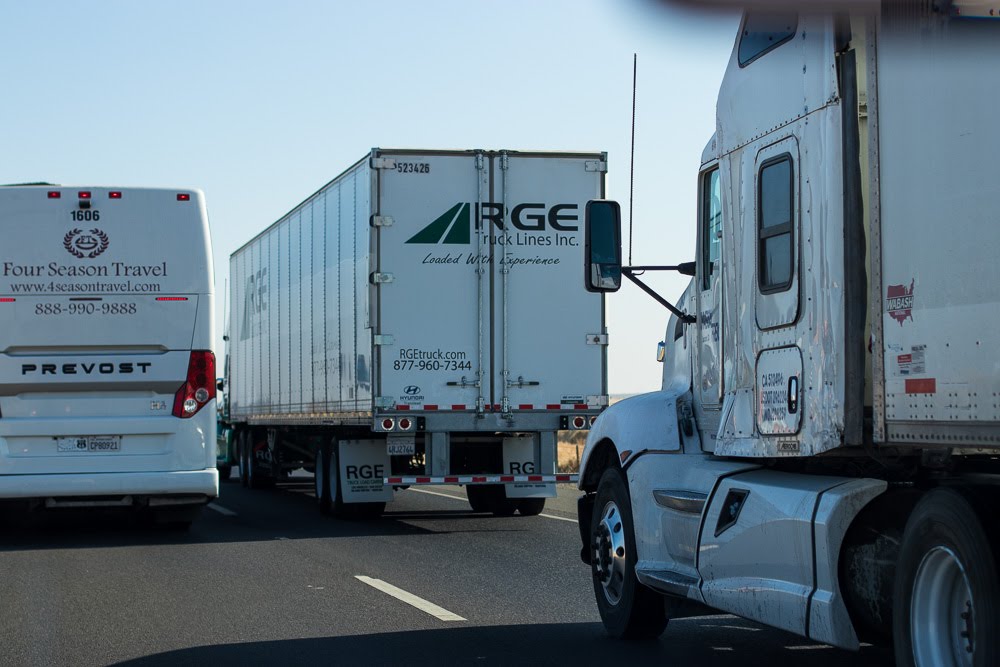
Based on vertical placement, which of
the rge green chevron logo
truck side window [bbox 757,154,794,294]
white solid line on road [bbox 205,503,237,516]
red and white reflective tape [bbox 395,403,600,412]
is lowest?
white solid line on road [bbox 205,503,237,516]

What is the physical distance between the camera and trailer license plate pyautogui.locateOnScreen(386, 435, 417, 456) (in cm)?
1549

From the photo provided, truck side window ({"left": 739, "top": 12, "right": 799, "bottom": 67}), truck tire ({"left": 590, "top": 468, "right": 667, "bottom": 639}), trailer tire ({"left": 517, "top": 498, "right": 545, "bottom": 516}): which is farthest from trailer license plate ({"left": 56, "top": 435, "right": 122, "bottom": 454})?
truck side window ({"left": 739, "top": 12, "right": 799, "bottom": 67})

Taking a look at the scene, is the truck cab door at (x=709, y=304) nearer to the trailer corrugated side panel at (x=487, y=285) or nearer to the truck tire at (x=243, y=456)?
the trailer corrugated side panel at (x=487, y=285)

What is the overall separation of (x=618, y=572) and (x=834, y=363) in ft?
8.61

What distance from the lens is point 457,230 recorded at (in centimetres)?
1573

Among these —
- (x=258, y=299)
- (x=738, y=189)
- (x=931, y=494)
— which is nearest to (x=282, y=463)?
(x=258, y=299)

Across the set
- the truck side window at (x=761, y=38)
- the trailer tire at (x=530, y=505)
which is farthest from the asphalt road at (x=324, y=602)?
the truck side window at (x=761, y=38)

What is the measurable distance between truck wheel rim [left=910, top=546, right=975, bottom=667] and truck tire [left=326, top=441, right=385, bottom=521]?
39.7 ft

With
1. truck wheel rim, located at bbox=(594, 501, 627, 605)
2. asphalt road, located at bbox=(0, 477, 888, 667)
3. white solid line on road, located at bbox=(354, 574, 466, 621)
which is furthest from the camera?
white solid line on road, located at bbox=(354, 574, 466, 621)

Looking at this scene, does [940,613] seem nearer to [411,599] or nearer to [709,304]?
[709,304]

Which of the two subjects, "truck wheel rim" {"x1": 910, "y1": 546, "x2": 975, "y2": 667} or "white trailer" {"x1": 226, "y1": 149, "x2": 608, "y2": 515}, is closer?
"truck wheel rim" {"x1": 910, "y1": 546, "x2": 975, "y2": 667}

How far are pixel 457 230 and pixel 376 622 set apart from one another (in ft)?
25.0

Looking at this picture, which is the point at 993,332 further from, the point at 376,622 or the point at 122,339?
the point at 122,339

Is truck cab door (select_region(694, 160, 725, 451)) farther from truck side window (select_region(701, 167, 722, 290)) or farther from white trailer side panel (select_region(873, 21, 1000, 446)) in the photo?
white trailer side panel (select_region(873, 21, 1000, 446))
